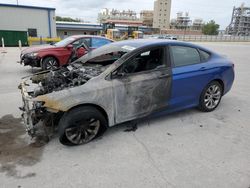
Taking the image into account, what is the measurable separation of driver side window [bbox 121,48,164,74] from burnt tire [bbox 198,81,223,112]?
1.24 m

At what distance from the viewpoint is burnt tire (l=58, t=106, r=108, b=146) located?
3049 mm

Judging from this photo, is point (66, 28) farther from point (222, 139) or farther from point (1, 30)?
point (222, 139)

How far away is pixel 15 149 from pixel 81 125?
1.04 m

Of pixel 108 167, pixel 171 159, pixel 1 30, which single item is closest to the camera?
pixel 108 167

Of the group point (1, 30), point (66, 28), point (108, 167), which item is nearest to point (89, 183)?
point (108, 167)

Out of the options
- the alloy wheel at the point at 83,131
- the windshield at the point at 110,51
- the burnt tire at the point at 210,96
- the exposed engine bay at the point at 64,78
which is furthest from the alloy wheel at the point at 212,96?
the alloy wheel at the point at 83,131

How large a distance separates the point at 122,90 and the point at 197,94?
176cm

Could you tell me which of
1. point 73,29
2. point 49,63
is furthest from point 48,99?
point 73,29

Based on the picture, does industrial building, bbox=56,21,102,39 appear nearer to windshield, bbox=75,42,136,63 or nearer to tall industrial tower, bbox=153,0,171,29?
windshield, bbox=75,42,136,63

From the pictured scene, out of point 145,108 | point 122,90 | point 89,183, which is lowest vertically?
point 89,183

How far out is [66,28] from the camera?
42875 mm

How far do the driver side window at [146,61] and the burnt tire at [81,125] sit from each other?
895 mm

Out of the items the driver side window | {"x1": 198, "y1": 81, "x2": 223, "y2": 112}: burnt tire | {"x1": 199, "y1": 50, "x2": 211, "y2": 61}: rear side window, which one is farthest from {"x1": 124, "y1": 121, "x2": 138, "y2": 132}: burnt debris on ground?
{"x1": 199, "y1": 50, "x2": 211, "y2": 61}: rear side window

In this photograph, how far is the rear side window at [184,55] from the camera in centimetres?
391
